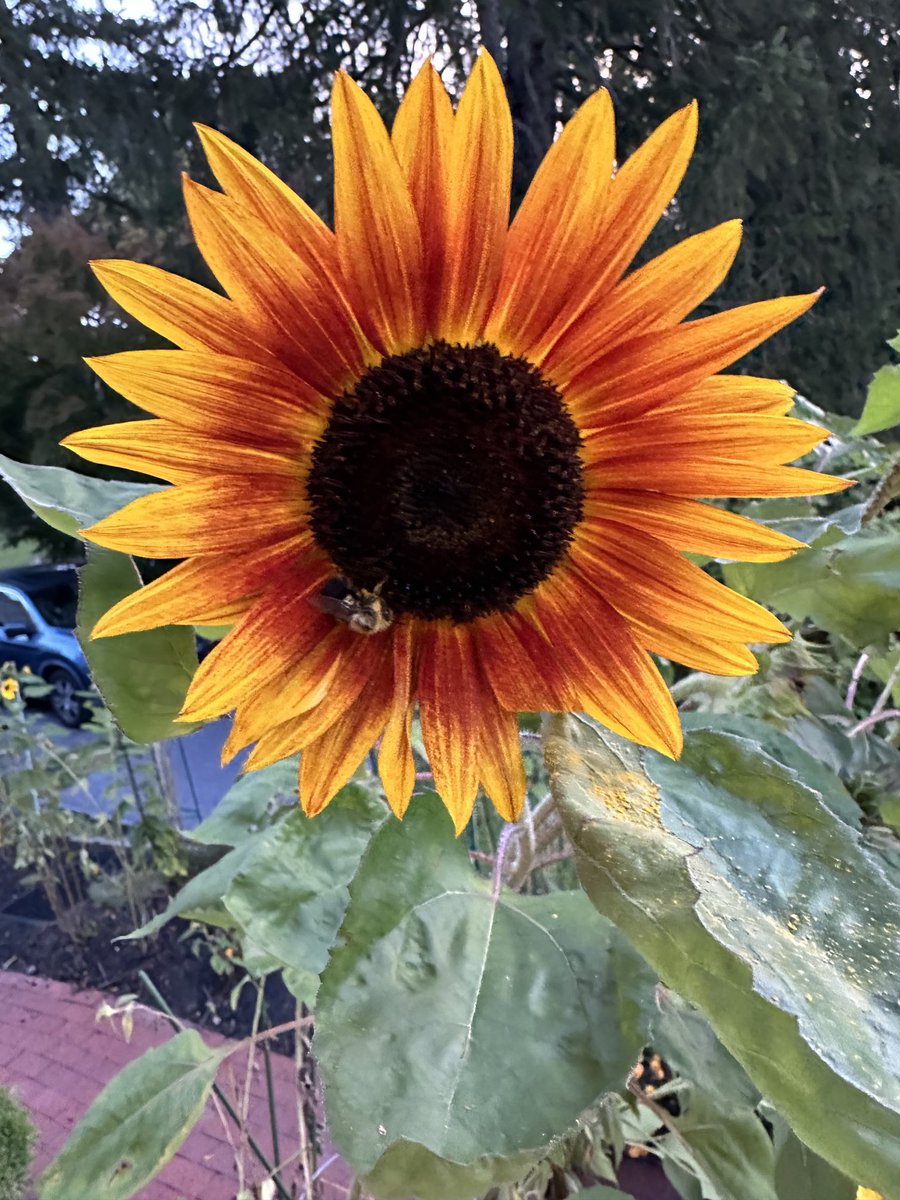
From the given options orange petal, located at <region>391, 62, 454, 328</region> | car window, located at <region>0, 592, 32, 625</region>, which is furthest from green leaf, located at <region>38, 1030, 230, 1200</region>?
car window, located at <region>0, 592, 32, 625</region>

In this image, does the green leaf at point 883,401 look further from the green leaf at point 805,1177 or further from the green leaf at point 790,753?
the green leaf at point 805,1177

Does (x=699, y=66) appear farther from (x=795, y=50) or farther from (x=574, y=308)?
(x=574, y=308)

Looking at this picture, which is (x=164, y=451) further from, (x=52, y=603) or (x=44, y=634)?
(x=44, y=634)

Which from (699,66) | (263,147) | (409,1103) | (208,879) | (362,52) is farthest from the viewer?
(699,66)

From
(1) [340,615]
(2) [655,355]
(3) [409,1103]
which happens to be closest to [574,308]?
(2) [655,355]

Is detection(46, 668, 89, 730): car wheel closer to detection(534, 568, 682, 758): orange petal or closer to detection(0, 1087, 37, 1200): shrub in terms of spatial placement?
detection(0, 1087, 37, 1200): shrub
